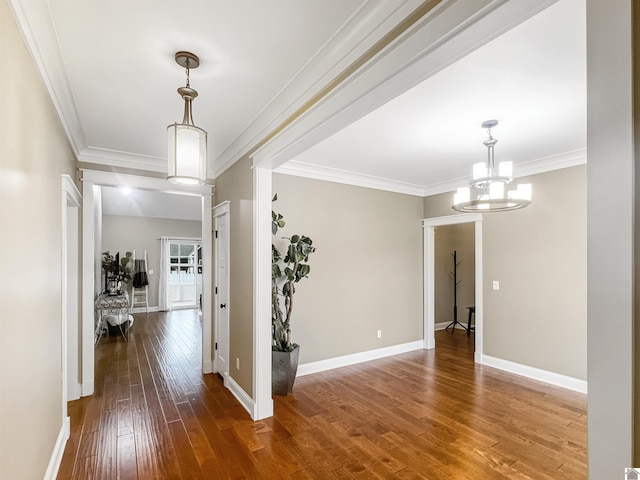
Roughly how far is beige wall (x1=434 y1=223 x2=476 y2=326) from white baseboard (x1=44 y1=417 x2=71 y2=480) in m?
6.43

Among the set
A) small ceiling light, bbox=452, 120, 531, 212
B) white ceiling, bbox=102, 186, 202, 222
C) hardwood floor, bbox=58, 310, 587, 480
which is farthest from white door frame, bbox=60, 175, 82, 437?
small ceiling light, bbox=452, 120, 531, 212

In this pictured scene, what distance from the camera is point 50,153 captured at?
7.16 feet

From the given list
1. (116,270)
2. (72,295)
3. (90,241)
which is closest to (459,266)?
(90,241)

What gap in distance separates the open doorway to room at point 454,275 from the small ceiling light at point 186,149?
5.99 meters

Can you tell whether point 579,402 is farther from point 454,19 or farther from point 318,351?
point 454,19

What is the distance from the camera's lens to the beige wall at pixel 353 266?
420cm

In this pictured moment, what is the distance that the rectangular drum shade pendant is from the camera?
6.04 feet

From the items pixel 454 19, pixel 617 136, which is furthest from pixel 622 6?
pixel 454 19

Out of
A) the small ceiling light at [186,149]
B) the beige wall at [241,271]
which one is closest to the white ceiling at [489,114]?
the beige wall at [241,271]

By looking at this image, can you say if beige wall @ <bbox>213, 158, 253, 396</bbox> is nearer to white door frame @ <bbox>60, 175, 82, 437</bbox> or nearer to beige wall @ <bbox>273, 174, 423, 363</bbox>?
beige wall @ <bbox>273, 174, 423, 363</bbox>

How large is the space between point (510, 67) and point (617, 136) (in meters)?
1.67

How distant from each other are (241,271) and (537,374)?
392 centimetres

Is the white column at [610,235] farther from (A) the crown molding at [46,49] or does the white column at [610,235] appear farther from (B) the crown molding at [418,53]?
(A) the crown molding at [46,49]

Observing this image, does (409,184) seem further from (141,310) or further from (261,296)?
(141,310)
